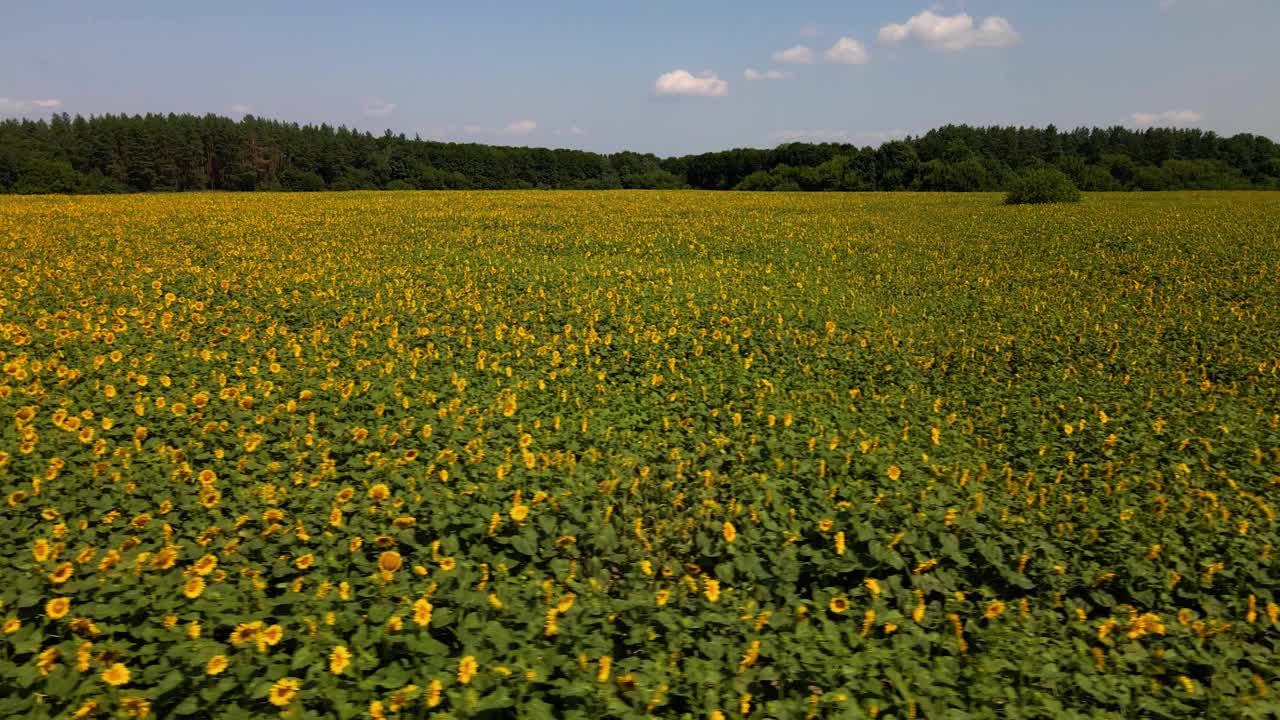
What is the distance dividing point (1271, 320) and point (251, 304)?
14.0 meters

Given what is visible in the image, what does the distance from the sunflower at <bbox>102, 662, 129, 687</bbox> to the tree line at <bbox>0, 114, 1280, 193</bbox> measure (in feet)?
175

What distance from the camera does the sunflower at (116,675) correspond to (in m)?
2.50

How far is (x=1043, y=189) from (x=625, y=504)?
30.2 metres

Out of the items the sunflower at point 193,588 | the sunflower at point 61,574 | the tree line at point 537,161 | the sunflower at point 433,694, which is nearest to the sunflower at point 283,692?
the sunflower at point 433,694

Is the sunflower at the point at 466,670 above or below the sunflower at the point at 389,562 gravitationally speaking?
below

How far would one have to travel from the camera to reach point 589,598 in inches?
129

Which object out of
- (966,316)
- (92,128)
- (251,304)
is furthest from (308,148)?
(966,316)

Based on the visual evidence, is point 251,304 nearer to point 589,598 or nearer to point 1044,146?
point 589,598

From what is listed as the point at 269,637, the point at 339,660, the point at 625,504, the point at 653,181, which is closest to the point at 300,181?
the point at 653,181

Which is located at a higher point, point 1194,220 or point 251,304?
point 1194,220

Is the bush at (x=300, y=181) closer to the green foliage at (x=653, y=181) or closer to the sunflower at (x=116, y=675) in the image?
the green foliage at (x=653, y=181)

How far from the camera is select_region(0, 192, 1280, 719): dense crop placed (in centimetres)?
283

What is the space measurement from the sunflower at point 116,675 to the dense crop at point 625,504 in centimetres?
1

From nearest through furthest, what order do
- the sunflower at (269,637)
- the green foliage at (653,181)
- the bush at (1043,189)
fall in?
the sunflower at (269,637) < the bush at (1043,189) < the green foliage at (653,181)
